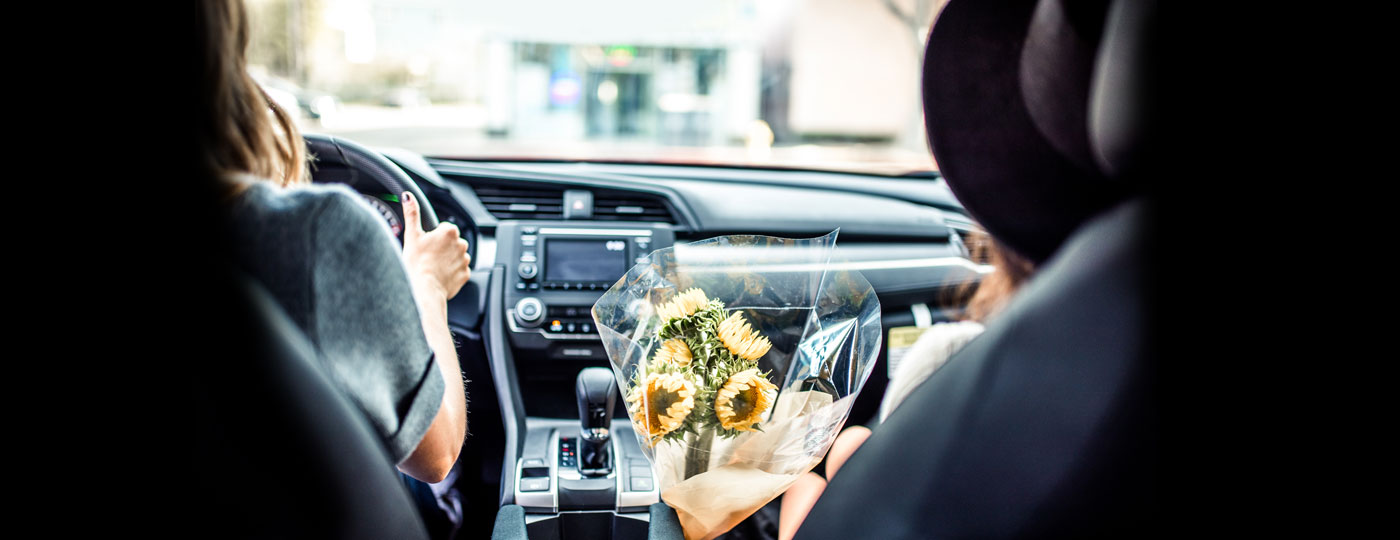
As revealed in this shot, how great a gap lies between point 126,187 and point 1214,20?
3.31 ft

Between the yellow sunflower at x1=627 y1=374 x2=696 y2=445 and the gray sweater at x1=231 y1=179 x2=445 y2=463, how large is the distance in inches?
14.5

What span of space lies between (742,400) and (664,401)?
0.12 m

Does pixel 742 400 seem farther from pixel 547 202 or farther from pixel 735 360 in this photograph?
pixel 547 202

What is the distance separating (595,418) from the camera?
7.80 feet

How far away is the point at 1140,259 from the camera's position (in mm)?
751

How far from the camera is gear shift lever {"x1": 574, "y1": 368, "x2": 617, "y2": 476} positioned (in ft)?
7.69

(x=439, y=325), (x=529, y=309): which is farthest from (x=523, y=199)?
(x=439, y=325)

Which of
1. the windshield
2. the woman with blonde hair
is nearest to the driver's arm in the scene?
the woman with blonde hair

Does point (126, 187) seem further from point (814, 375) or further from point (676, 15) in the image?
A: point (676, 15)

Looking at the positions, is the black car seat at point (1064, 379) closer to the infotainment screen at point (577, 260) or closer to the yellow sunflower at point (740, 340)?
the yellow sunflower at point (740, 340)

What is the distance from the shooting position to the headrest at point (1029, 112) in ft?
2.68

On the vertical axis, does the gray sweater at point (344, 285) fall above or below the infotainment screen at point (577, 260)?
above

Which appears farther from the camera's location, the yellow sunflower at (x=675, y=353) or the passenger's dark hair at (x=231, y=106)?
the yellow sunflower at (x=675, y=353)

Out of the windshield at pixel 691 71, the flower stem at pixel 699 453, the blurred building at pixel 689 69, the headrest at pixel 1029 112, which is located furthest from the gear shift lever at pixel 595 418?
the blurred building at pixel 689 69
